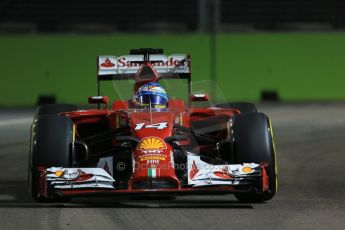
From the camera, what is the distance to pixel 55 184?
8969mm

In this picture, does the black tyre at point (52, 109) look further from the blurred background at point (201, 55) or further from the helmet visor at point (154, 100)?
the blurred background at point (201, 55)

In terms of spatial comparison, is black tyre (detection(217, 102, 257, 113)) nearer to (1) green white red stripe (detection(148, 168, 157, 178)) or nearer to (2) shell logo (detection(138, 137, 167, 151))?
(2) shell logo (detection(138, 137, 167, 151))

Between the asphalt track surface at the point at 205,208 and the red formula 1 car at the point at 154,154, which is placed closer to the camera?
the asphalt track surface at the point at 205,208

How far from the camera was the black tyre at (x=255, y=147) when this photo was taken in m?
9.14

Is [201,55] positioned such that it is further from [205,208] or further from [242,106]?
[205,208]

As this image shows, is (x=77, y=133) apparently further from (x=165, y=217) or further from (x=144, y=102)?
(x=165, y=217)

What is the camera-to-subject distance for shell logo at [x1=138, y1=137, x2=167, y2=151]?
29.8ft

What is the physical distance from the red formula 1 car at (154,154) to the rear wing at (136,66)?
3.44 feet

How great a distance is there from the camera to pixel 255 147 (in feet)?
30.2

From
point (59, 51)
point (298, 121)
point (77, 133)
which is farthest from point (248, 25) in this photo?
point (77, 133)

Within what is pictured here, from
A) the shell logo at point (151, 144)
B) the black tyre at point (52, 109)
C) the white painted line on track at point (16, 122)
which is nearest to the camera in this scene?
the shell logo at point (151, 144)

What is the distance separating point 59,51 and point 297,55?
17.5 ft

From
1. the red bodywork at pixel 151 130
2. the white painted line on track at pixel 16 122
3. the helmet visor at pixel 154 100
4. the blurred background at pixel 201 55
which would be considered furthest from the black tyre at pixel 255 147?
the blurred background at pixel 201 55

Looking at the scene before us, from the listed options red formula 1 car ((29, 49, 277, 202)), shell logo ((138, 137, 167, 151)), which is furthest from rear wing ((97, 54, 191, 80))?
shell logo ((138, 137, 167, 151))
